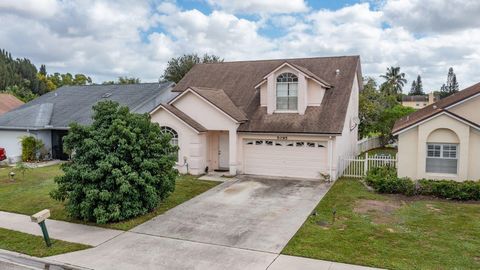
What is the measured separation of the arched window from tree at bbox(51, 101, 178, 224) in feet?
27.9

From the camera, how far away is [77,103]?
27859mm

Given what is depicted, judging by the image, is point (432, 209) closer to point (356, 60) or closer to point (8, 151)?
point (356, 60)

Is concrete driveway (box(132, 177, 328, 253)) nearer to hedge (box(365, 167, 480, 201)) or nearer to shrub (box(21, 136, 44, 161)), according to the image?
hedge (box(365, 167, 480, 201))

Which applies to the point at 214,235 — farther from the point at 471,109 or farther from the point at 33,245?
the point at 471,109

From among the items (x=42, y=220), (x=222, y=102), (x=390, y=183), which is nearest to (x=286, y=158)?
(x=222, y=102)

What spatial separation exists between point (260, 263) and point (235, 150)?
35.6 ft

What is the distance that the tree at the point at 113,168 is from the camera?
11672 mm

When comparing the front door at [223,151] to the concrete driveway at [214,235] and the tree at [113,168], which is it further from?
the tree at [113,168]

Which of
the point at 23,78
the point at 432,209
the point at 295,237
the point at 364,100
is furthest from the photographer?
the point at 23,78

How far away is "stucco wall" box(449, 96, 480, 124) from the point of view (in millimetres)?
16656

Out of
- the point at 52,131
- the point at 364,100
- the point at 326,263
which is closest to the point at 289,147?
the point at 326,263

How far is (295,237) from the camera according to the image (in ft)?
34.4

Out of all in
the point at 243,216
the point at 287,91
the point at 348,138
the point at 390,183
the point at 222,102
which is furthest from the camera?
the point at 348,138

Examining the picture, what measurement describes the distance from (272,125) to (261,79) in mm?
4493
